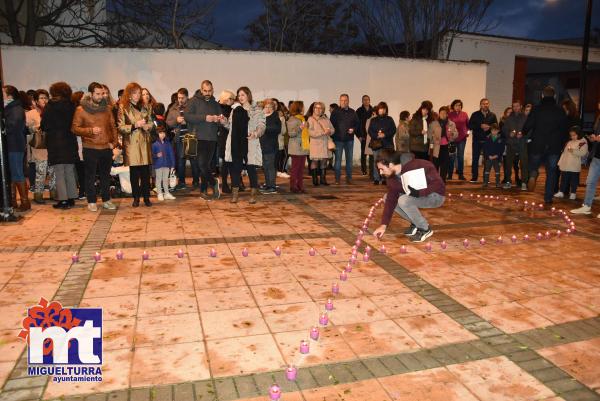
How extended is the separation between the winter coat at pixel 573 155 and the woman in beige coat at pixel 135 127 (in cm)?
802

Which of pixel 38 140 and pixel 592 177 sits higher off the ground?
pixel 38 140

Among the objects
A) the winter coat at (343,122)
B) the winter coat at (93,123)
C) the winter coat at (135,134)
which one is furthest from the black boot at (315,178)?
the winter coat at (93,123)

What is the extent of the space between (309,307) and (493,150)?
31.1 feet

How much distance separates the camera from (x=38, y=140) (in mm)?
9375

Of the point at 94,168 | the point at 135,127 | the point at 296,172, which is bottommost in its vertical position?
the point at 296,172

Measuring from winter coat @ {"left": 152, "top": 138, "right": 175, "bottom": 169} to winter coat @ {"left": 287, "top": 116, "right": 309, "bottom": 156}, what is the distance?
2.56 m

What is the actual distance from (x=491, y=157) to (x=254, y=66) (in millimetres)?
7470

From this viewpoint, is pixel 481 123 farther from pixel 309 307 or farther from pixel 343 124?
pixel 309 307

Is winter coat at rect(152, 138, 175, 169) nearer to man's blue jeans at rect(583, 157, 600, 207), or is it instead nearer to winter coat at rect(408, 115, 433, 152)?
Result: winter coat at rect(408, 115, 433, 152)

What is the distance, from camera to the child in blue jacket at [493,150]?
1274cm

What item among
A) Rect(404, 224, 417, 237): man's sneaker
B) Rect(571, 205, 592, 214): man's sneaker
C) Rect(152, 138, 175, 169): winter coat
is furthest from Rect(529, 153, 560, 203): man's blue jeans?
Rect(152, 138, 175, 169): winter coat

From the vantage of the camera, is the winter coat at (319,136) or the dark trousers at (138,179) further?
the winter coat at (319,136)

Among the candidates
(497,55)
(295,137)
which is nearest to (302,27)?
(497,55)

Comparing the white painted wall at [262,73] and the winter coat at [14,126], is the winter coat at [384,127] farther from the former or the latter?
the winter coat at [14,126]
